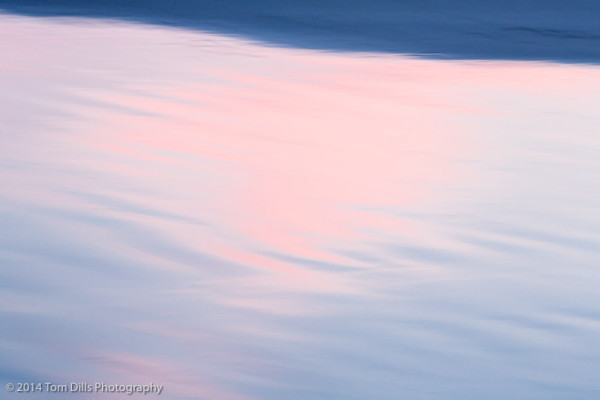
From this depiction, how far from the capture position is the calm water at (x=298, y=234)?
1.17 metres

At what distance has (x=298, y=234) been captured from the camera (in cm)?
165

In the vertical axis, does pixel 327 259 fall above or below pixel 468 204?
below

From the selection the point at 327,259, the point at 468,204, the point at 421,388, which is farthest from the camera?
the point at 468,204

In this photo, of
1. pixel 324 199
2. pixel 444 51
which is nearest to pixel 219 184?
pixel 324 199

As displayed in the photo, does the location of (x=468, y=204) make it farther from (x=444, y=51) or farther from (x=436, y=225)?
(x=444, y=51)

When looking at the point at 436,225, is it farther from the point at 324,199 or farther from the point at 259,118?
the point at 259,118

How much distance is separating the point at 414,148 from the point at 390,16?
2092 millimetres

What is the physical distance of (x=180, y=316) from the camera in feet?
4.23

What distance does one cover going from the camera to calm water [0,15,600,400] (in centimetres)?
117

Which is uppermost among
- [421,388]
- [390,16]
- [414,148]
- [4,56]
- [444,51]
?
[390,16]

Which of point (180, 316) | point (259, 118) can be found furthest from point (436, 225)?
point (259, 118)

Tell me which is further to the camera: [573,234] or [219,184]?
[219,184]

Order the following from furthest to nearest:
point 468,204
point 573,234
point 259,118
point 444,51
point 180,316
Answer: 1. point 444,51
2. point 259,118
3. point 468,204
4. point 573,234
5. point 180,316

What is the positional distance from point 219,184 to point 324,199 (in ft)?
0.68
